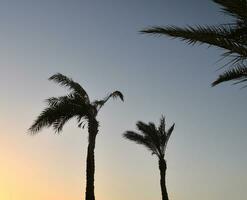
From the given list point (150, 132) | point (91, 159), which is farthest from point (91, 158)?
point (150, 132)

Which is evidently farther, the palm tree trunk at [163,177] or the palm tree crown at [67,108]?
the palm tree trunk at [163,177]

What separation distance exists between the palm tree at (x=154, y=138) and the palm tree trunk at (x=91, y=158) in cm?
1283

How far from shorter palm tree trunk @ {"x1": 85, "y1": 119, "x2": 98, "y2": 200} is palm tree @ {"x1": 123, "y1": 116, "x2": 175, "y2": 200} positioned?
12.8m

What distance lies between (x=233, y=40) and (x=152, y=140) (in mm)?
29152

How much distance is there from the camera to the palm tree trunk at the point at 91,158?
80.8 ft

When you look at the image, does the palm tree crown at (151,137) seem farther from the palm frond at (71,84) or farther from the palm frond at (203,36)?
the palm frond at (203,36)

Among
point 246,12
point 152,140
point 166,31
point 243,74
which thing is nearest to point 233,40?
point 246,12

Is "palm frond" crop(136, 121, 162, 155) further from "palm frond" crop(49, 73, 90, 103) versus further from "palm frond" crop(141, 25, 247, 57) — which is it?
"palm frond" crop(141, 25, 247, 57)

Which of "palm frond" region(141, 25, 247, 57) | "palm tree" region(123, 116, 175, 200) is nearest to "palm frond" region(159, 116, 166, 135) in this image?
"palm tree" region(123, 116, 175, 200)

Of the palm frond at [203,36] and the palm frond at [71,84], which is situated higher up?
the palm frond at [71,84]

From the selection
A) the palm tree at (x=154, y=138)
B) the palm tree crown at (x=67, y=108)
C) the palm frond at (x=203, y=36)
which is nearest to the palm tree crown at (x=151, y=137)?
the palm tree at (x=154, y=138)

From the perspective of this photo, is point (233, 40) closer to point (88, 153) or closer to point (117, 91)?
point (88, 153)

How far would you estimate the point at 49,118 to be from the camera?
26.1 meters

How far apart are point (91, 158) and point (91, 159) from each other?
0.20 feet
